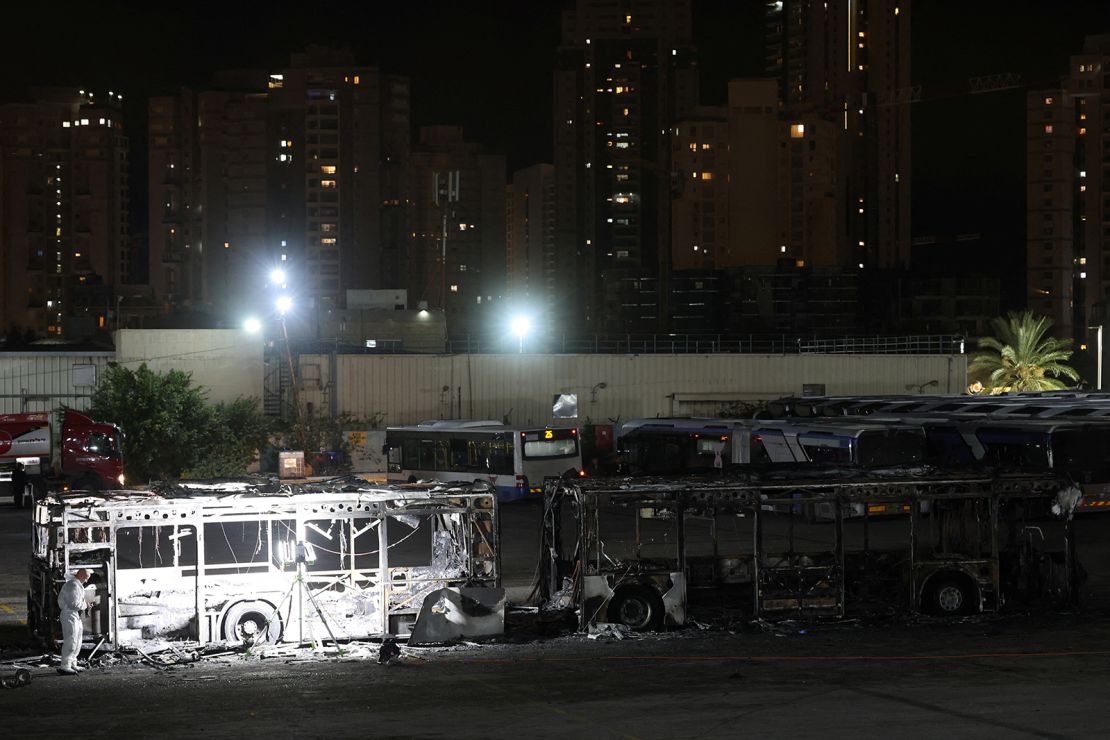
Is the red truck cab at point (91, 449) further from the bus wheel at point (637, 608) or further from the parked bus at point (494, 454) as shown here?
the bus wheel at point (637, 608)

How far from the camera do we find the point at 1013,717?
15320 millimetres

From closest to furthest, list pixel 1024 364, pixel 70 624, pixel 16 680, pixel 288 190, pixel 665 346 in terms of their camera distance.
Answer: pixel 16 680 < pixel 70 624 < pixel 665 346 < pixel 1024 364 < pixel 288 190

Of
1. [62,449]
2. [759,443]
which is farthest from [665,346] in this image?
[62,449]

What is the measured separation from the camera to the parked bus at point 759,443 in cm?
4138

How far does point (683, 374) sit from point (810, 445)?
19339mm

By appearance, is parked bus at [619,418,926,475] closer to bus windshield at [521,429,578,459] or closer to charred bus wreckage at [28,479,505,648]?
bus windshield at [521,429,578,459]

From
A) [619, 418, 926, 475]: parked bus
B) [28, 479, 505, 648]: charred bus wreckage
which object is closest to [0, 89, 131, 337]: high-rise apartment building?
[619, 418, 926, 475]: parked bus

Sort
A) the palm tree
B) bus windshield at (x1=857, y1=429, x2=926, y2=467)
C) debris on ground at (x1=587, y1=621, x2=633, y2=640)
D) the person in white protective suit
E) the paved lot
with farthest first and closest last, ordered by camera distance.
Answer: the palm tree, bus windshield at (x1=857, y1=429, x2=926, y2=467), debris on ground at (x1=587, y1=621, x2=633, y2=640), the person in white protective suit, the paved lot

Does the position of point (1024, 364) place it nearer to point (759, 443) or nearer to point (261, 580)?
point (759, 443)

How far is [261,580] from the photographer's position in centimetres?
2033

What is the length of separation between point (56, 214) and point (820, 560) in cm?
18622

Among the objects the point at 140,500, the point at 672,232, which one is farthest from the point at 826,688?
the point at 672,232

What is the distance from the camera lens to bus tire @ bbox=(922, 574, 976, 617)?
72.9ft

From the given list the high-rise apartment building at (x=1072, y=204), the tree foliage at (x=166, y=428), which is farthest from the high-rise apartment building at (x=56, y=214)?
the tree foliage at (x=166, y=428)
